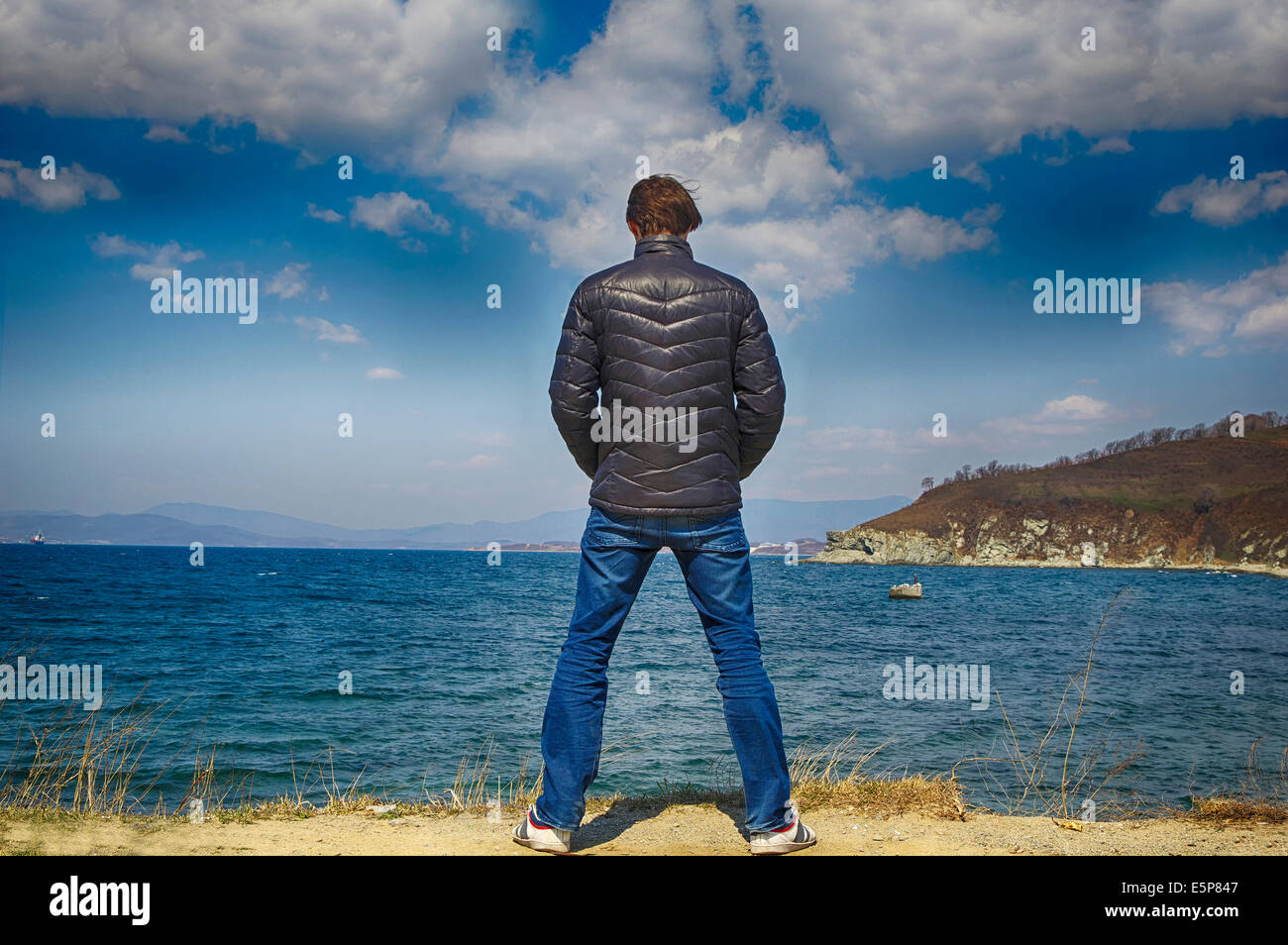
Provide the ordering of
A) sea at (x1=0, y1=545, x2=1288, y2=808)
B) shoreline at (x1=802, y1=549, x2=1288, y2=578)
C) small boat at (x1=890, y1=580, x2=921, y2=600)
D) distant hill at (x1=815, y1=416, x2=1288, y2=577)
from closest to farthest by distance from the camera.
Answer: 1. sea at (x1=0, y1=545, x2=1288, y2=808)
2. small boat at (x1=890, y1=580, x2=921, y2=600)
3. shoreline at (x1=802, y1=549, x2=1288, y2=578)
4. distant hill at (x1=815, y1=416, x2=1288, y2=577)

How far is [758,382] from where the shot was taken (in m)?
3.28

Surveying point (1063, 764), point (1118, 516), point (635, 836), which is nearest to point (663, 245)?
point (635, 836)

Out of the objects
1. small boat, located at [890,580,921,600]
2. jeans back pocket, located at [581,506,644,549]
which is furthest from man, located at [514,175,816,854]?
small boat, located at [890,580,921,600]

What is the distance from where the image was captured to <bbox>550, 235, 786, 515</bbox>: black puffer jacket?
10.4 ft

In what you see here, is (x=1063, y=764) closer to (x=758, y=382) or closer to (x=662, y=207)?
(x=758, y=382)

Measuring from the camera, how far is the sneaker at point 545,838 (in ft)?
10.7

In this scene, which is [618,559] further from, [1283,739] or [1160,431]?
[1160,431]

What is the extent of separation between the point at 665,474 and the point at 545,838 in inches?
63.3

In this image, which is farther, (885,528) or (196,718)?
(885,528)

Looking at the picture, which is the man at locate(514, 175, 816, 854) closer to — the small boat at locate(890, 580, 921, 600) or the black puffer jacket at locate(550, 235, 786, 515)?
the black puffer jacket at locate(550, 235, 786, 515)

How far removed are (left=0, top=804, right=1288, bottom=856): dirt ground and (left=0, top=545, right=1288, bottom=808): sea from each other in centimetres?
101
